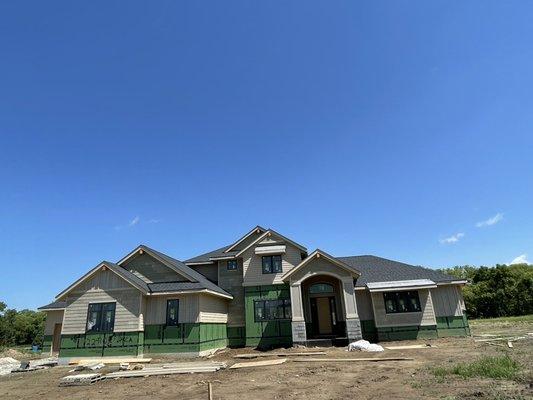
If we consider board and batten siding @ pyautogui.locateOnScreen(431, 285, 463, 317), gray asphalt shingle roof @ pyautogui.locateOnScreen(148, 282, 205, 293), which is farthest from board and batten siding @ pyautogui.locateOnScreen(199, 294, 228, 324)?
board and batten siding @ pyautogui.locateOnScreen(431, 285, 463, 317)

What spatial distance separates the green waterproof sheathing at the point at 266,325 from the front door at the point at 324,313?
281 centimetres

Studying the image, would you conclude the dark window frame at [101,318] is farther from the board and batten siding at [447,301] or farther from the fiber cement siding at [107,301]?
the board and batten siding at [447,301]

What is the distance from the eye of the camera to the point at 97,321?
20141 mm

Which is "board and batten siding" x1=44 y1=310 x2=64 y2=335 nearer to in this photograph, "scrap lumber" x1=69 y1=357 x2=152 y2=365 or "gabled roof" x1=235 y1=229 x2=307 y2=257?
"scrap lumber" x1=69 y1=357 x2=152 y2=365

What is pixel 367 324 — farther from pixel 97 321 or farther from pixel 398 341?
pixel 97 321

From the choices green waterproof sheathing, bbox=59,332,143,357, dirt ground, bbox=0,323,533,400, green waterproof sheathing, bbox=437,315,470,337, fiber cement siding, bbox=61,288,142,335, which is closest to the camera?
dirt ground, bbox=0,323,533,400

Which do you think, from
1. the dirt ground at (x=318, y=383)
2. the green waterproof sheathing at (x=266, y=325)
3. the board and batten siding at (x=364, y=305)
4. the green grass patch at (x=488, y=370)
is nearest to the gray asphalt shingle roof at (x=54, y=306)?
the dirt ground at (x=318, y=383)

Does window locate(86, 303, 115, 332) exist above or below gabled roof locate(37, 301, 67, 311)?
below

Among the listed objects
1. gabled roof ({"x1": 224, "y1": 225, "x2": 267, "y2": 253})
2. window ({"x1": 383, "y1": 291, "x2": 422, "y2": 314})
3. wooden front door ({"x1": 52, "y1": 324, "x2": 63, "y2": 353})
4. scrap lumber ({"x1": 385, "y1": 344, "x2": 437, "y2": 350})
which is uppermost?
gabled roof ({"x1": 224, "y1": 225, "x2": 267, "y2": 253})

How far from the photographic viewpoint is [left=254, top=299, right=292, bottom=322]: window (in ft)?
78.0

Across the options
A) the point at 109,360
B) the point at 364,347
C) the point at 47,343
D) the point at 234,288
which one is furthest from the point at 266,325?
the point at 47,343

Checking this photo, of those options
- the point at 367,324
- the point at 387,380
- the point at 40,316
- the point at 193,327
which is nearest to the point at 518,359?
the point at 387,380

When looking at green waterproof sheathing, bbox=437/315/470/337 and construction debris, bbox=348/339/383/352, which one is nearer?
construction debris, bbox=348/339/383/352

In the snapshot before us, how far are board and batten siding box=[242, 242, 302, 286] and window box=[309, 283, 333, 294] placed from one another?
194 centimetres
